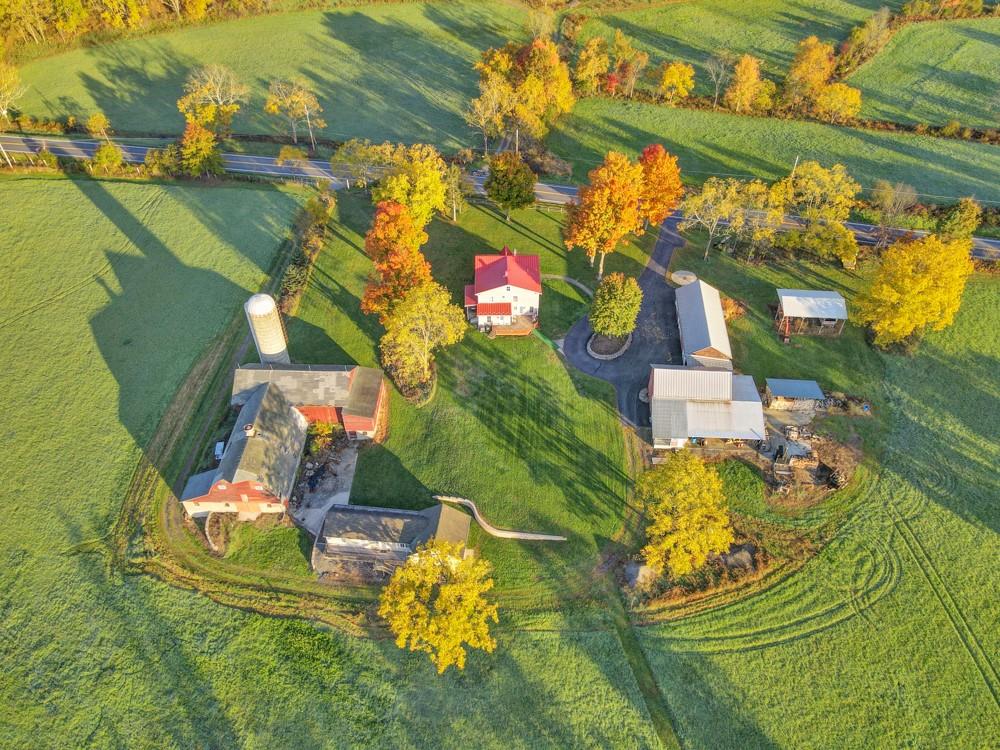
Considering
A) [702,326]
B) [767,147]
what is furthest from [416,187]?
[767,147]

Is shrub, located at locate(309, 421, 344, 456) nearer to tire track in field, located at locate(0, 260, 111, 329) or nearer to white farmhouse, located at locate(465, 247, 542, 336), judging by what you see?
white farmhouse, located at locate(465, 247, 542, 336)

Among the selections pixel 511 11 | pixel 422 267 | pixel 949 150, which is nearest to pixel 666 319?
pixel 422 267

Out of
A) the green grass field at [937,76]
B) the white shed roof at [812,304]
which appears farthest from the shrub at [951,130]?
the white shed roof at [812,304]

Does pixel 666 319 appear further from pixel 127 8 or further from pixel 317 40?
pixel 127 8

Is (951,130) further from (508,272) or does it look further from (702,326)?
(508,272)

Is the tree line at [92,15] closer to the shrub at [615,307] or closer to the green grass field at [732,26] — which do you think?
the green grass field at [732,26]
